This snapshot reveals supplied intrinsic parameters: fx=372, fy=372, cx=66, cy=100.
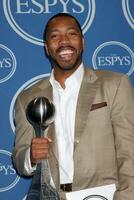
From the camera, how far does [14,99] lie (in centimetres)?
163

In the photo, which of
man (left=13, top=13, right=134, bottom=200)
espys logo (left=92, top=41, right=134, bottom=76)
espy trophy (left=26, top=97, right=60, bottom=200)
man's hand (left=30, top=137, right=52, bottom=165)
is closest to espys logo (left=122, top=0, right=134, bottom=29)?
espys logo (left=92, top=41, right=134, bottom=76)

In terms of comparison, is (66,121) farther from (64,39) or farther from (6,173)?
(6,173)

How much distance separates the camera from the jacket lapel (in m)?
1.33

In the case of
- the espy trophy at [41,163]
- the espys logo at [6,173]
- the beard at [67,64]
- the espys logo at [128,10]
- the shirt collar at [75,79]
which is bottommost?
the espys logo at [6,173]

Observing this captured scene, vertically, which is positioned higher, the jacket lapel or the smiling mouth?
the smiling mouth

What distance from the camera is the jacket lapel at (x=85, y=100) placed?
1.33 meters

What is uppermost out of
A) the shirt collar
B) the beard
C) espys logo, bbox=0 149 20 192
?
the beard

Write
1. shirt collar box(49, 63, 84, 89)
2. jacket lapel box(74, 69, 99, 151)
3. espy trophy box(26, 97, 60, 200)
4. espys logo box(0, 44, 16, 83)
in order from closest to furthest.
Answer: espy trophy box(26, 97, 60, 200) → jacket lapel box(74, 69, 99, 151) → shirt collar box(49, 63, 84, 89) → espys logo box(0, 44, 16, 83)

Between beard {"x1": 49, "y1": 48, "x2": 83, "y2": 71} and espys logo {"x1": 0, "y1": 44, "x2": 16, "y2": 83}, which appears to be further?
espys logo {"x1": 0, "y1": 44, "x2": 16, "y2": 83}

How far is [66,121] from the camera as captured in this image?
1.39 m

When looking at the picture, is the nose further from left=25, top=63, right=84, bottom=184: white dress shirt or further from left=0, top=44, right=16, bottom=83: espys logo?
left=0, top=44, right=16, bottom=83: espys logo

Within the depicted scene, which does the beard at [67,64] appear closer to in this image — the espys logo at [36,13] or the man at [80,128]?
the man at [80,128]

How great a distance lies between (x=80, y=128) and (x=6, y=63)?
0.50 metres

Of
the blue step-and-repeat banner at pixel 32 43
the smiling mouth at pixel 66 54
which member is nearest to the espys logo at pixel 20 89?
the blue step-and-repeat banner at pixel 32 43
